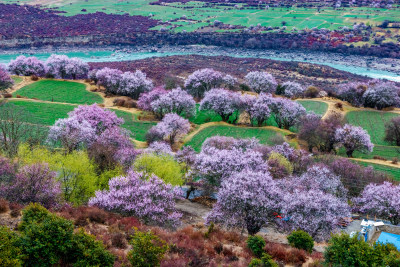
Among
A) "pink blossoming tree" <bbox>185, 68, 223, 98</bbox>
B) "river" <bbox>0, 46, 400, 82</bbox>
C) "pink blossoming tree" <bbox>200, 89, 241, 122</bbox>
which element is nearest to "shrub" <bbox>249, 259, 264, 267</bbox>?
"pink blossoming tree" <bbox>200, 89, 241, 122</bbox>

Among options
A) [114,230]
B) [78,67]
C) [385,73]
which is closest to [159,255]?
[114,230]

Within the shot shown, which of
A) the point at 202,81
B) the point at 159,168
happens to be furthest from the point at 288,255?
the point at 202,81

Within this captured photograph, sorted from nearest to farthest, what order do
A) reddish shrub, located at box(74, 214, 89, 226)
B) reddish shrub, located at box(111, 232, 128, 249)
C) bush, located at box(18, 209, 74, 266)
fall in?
1. bush, located at box(18, 209, 74, 266)
2. reddish shrub, located at box(111, 232, 128, 249)
3. reddish shrub, located at box(74, 214, 89, 226)

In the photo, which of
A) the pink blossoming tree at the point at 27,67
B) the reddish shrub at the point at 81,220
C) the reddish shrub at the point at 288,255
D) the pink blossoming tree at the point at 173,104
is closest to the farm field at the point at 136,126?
the pink blossoming tree at the point at 173,104

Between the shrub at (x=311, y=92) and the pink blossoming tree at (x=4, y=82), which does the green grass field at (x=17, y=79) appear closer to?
the pink blossoming tree at (x=4, y=82)

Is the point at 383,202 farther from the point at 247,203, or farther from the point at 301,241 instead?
the point at 247,203

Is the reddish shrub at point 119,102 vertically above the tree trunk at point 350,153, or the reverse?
the reddish shrub at point 119,102

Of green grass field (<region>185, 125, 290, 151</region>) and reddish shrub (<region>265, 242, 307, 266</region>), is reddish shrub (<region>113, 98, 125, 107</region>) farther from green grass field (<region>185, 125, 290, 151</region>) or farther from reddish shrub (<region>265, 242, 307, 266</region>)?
reddish shrub (<region>265, 242, 307, 266</region>)
